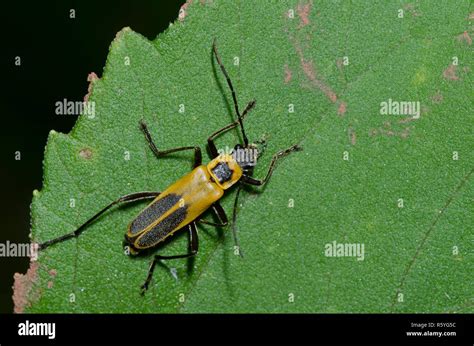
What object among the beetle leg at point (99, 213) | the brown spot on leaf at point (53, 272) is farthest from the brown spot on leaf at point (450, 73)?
the brown spot on leaf at point (53, 272)

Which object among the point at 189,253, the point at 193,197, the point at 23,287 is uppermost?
the point at 193,197

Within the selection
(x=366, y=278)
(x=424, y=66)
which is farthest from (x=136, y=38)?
(x=366, y=278)

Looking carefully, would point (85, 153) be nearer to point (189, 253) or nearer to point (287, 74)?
point (189, 253)

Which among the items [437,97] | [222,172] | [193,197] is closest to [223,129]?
[222,172]

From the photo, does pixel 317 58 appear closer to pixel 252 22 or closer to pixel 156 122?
pixel 252 22

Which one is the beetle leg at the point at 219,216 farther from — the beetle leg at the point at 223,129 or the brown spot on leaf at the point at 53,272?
the brown spot on leaf at the point at 53,272

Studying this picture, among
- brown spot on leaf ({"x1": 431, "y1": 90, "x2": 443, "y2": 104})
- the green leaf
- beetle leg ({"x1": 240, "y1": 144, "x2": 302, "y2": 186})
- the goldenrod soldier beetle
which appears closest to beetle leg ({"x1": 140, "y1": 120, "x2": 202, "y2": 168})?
the goldenrod soldier beetle

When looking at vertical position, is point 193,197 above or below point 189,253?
above
